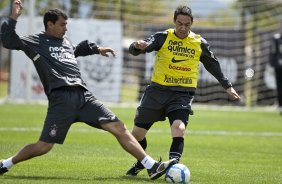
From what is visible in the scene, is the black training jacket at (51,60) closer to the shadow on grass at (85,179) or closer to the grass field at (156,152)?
the shadow on grass at (85,179)

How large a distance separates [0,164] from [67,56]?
4.97 feet

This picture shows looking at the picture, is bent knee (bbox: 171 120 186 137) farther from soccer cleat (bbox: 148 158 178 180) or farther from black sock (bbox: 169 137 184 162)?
soccer cleat (bbox: 148 158 178 180)

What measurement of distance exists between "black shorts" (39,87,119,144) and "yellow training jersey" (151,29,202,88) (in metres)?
1.18

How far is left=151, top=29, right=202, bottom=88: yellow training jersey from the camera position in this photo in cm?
1005

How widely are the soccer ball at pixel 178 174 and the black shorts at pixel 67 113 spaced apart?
89cm

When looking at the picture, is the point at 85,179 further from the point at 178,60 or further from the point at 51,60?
the point at 178,60

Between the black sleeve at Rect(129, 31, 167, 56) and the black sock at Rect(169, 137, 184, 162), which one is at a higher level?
the black sleeve at Rect(129, 31, 167, 56)

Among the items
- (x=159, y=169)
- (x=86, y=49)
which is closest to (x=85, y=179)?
(x=159, y=169)

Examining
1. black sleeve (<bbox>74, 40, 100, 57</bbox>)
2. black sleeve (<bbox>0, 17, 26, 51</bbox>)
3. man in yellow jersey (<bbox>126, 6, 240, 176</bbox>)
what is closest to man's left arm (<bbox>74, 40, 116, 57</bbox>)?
black sleeve (<bbox>74, 40, 100, 57</bbox>)

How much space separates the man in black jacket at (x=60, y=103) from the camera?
9.13m

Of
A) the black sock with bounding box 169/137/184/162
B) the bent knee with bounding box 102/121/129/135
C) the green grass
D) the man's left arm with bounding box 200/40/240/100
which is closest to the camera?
Result: the bent knee with bounding box 102/121/129/135

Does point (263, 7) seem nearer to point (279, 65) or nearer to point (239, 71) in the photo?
point (239, 71)

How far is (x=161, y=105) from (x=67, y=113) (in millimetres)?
1373

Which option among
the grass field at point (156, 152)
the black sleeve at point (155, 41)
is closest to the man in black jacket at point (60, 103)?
the grass field at point (156, 152)
